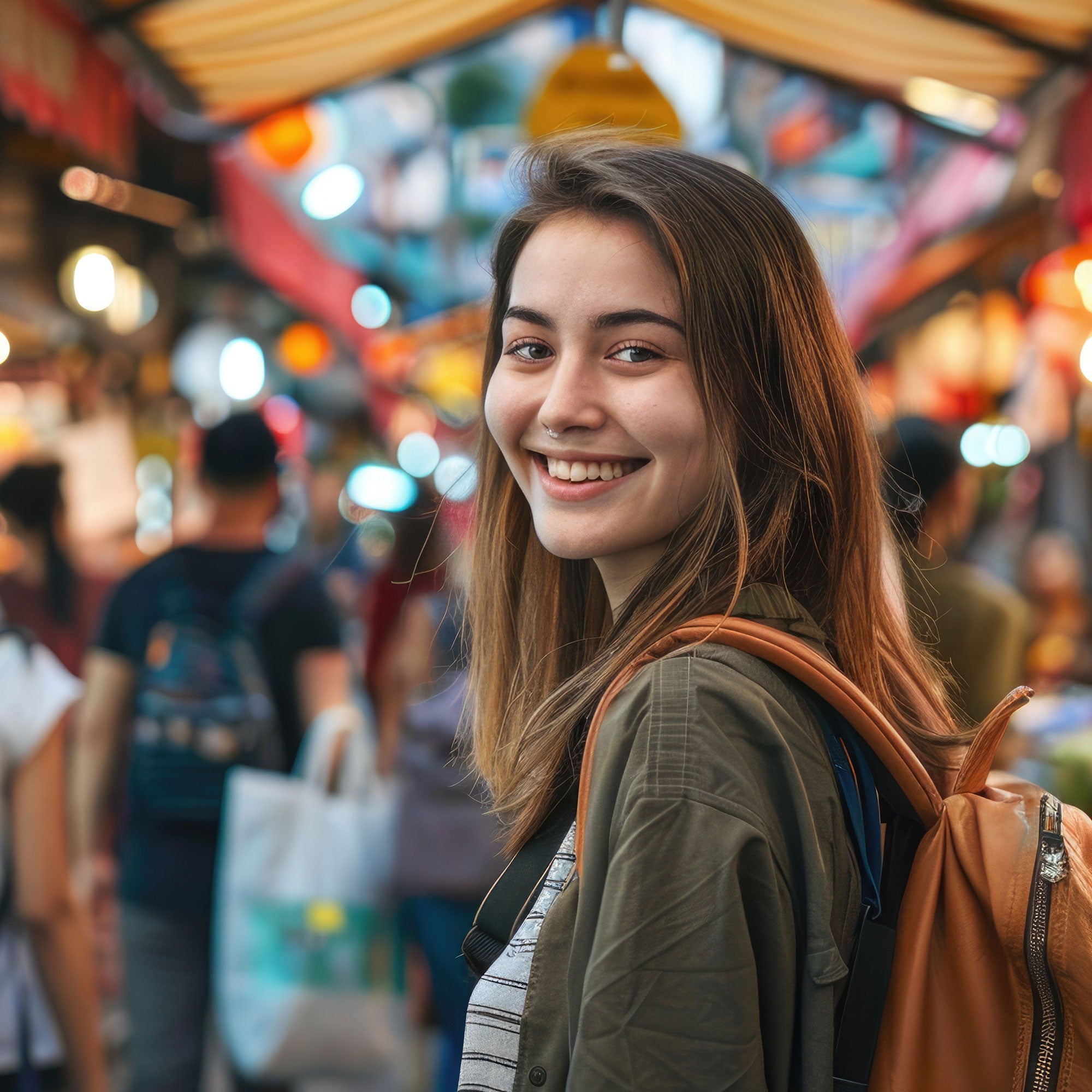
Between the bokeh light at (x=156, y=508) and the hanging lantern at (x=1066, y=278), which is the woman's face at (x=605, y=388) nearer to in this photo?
the hanging lantern at (x=1066, y=278)

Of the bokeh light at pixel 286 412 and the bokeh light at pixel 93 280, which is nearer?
the bokeh light at pixel 93 280

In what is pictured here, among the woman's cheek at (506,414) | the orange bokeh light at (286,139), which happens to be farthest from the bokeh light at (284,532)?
the woman's cheek at (506,414)

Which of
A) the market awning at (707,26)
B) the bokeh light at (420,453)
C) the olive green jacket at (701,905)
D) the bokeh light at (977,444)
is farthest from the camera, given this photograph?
the bokeh light at (420,453)

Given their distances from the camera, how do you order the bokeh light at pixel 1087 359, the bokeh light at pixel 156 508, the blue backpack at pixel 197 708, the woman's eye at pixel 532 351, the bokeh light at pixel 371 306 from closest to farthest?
1. the woman's eye at pixel 532 351
2. the blue backpack at pixel 197 708
3. the bokeh light at pixel 1087 359
4. the bokeh light at pixel 156 508
5. the bokeh light at pixel 371 306

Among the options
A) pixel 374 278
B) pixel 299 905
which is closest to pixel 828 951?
pixel 299 905

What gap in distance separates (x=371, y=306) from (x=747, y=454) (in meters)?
9.46

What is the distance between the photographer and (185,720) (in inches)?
128

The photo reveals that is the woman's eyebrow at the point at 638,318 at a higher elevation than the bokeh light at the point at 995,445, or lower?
lower

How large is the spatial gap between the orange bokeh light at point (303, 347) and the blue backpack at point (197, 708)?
25.4 feet

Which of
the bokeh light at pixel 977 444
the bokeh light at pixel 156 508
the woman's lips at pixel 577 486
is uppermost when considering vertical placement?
the bokeh light at pixel 977 444

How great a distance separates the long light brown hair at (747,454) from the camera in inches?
51.3

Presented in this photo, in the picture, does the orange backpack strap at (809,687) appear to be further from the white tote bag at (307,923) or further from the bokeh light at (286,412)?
the bokeh light at (286,412)

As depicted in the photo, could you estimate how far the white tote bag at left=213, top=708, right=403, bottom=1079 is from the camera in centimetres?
312

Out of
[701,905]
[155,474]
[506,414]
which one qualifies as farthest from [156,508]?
[701,905]
